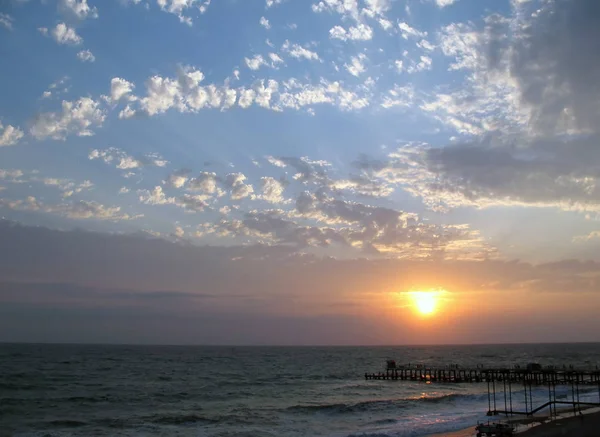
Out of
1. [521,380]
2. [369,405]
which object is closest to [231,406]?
[369,405]

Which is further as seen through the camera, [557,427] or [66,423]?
[66,423]

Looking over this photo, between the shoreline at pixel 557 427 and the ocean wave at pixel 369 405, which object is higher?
the shoreline at pixel 557 427

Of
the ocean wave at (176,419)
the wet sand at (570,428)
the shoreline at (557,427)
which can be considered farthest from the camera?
the ocean wave at (176,419)

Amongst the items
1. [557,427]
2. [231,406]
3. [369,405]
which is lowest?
[231,406]

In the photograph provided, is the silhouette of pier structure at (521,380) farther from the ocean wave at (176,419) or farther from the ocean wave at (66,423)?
the ocean wave at (66,423)

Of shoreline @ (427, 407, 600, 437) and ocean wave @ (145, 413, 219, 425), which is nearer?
shoreline @ (427, 407, 600, 437)

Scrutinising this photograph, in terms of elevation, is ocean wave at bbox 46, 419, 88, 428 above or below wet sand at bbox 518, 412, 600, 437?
below

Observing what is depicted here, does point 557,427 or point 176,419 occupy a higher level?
point 557,427

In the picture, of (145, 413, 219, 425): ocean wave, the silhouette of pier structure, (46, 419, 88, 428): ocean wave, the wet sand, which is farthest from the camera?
the silhouette of pier structure

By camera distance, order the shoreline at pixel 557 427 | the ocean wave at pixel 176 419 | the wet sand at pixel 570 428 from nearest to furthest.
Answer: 1. the wet sand at pixel 570 428
2. the shoreline at pixel 557 427
3. the ocean wave at pixel 176 419

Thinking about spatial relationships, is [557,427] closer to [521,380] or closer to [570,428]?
[570,428]

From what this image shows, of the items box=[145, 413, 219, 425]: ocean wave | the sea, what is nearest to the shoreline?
the sea

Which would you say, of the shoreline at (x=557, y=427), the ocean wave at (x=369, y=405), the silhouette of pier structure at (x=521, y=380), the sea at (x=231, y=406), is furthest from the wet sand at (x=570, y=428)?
the ocean wave at (x=369, y=405)

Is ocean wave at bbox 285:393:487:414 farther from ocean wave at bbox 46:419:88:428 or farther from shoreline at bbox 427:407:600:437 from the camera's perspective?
ocean wave at bbox 46:419:88:428
